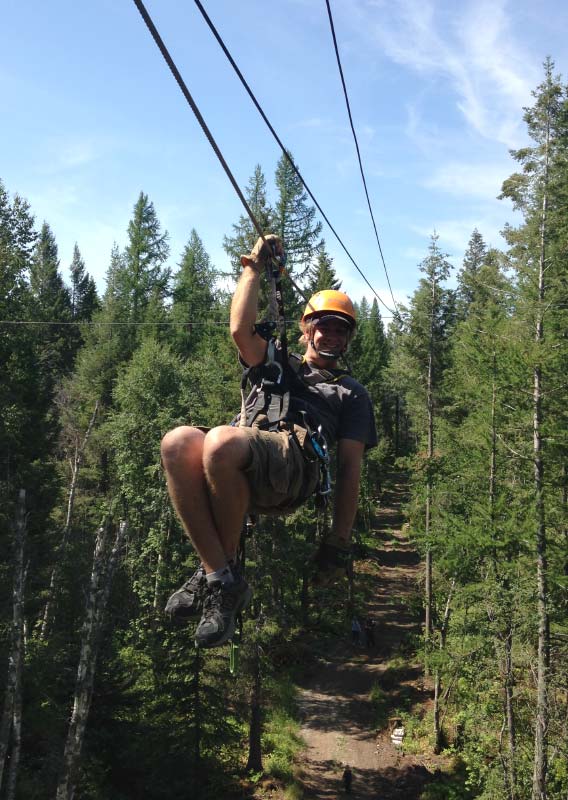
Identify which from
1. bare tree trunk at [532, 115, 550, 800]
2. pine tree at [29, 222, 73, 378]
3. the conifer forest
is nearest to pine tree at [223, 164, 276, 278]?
the conifer forest

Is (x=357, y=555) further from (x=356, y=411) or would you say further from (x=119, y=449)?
(x=356, y=411)

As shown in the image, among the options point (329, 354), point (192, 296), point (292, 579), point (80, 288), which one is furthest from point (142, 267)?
point (329, 354)

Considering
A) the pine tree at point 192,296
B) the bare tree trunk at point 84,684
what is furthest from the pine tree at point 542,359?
the pine tree at point 192,296

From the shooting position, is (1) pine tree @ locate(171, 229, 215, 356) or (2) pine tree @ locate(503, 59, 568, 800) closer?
(2) pine tree @ locate(503, 59, 568, 800)

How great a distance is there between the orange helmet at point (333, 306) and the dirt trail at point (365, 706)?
1811 cm

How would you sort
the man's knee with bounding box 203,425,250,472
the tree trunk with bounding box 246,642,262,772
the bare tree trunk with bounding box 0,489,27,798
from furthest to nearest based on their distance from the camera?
the tree trunk with bounding box 246,642,262,772, the bare tree trunk with bounding box 0,489,27,798, the man's knee with bounding box 203,425,250,472

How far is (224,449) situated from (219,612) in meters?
0.92

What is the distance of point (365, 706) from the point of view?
23.0m

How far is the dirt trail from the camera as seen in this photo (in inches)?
742

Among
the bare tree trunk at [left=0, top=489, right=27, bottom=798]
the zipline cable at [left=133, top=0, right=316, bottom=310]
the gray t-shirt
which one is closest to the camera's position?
the zipline cable at [left=133, top=0, right=316, bottom=310]

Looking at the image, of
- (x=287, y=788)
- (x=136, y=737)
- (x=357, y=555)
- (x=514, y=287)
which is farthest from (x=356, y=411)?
(x=357, y=555)

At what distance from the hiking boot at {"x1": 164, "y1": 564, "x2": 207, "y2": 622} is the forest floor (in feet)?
57.2

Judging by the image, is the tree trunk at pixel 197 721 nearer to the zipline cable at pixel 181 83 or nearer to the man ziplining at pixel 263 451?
the man ziplining at pixel 263 451

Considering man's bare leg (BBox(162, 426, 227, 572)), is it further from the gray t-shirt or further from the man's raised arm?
the gray t-shirt
